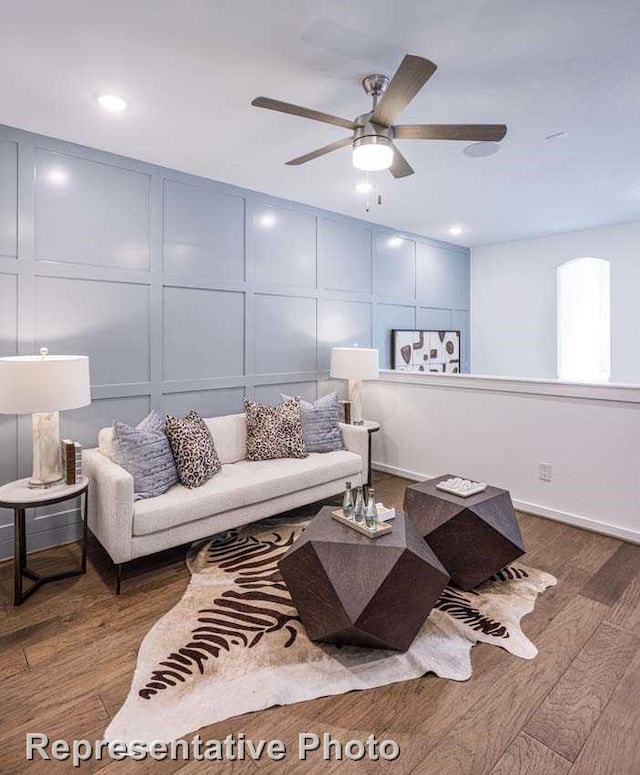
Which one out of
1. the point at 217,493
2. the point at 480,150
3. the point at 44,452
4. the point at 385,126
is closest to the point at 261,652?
the point at 217,493

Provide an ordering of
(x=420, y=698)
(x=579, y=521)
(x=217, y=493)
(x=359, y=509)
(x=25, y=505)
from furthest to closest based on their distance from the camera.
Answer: (x=579, y=521) < (x=217, y=493) < (x=25, y=505) < (x=359, y=509) < (x=420, y=698)

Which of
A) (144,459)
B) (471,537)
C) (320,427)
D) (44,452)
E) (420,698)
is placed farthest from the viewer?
(320,427)

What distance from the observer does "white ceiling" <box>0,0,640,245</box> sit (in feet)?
6.38

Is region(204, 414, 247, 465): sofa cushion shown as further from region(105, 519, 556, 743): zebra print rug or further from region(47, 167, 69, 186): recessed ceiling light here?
region(47, 167, 69, 186): recessed ceiling light

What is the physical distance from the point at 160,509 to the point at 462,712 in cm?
178

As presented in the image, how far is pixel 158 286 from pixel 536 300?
4.78 m

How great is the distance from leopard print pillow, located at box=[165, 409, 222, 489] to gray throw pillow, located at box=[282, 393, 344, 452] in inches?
33.2

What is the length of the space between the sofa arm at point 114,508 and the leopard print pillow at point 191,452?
0.39 metres

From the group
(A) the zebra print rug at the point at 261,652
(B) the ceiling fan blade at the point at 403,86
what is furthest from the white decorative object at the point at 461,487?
(B) the ceiling fan blade at the point at 403,86

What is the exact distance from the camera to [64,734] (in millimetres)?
1648

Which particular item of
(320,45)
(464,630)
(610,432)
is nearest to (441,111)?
(320,45)

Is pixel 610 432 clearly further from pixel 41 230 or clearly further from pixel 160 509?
pixel 41 230

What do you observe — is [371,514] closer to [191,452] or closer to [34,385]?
[191,452]

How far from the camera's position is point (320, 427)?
382cm
